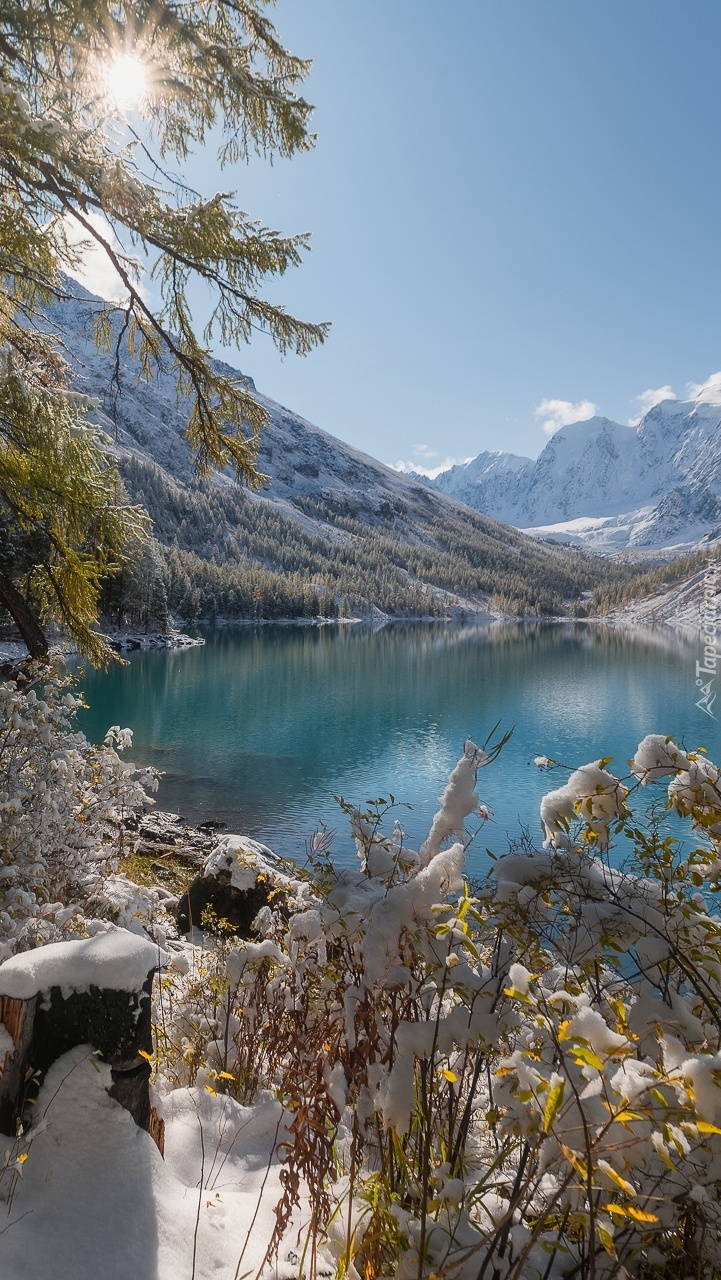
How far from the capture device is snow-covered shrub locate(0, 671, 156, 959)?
4.73 meters

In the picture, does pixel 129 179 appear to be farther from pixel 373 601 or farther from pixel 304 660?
pixel 373 601

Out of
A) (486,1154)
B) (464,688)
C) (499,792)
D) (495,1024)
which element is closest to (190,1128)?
(486,1154)

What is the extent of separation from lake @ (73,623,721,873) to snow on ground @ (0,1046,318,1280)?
162cm

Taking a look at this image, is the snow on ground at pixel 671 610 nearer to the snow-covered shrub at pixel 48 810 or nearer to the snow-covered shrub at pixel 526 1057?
the snow-covered shrub at pixel 48 810

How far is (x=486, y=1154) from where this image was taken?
2.46 meters

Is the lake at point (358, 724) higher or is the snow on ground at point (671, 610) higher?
the snow on ground at point (671, 610)

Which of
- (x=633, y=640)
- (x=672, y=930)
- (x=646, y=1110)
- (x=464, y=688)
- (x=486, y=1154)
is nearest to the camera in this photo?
(x=646, y=1110)

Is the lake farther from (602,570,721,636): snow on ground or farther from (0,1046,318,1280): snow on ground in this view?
(602,570,721,636): snow on ground

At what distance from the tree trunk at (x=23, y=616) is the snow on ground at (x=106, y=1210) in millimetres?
3985

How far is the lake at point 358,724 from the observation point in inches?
736

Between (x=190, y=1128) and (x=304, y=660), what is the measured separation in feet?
191

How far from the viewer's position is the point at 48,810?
17.2ft

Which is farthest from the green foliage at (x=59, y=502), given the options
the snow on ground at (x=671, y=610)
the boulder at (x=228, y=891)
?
the snow on ground at (x=671, y=610)

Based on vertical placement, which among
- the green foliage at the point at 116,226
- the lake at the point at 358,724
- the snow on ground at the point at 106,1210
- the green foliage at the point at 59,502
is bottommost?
the lake at the point at 358,724
